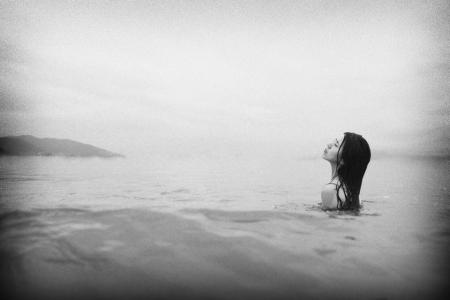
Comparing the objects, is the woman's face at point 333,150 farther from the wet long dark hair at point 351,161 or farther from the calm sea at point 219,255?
the calm sea at point 219,255

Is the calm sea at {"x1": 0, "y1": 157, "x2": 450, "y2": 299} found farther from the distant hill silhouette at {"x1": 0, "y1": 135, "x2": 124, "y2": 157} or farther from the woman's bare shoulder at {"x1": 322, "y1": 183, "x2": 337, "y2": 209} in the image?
the distant hill silhouette at {"x1": 0, "y1": 135, "x2": 124, "y2": 157}

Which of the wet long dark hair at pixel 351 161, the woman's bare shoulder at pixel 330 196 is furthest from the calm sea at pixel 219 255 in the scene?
the wet long dark hair at pixel 351 161

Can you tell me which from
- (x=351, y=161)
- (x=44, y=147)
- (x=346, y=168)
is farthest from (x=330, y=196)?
(x=44, y=147)

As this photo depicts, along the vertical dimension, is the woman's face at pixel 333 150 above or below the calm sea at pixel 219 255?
above

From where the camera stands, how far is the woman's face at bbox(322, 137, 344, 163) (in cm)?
588

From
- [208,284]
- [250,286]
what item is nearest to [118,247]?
[208,284]

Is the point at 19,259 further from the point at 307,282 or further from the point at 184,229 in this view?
the point at 307,282

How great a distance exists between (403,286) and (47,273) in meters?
3.52

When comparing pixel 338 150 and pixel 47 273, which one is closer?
pixel 47 273

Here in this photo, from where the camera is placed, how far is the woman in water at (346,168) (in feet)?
18.6

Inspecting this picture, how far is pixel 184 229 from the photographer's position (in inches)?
183

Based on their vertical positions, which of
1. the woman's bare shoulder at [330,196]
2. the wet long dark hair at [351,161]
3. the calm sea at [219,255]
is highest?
the wet long dark hair at [351,161]

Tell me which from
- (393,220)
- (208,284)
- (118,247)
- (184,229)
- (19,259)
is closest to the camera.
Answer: (208,284)

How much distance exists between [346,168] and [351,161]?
17 centimetres
